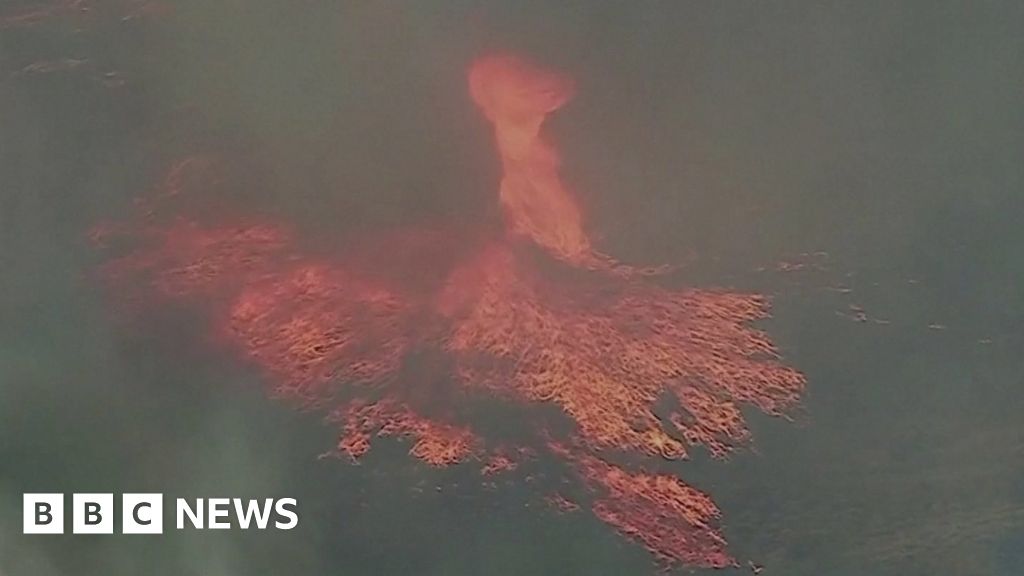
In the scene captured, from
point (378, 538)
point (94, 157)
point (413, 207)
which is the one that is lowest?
point (378, 538)

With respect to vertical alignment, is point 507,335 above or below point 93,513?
above

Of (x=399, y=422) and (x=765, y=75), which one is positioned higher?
(x=765, y=75)

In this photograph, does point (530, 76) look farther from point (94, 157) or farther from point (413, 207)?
point (94, 157)

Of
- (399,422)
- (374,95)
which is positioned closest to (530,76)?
(374,95)

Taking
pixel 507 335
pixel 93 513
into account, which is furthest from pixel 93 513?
pixel 507 335

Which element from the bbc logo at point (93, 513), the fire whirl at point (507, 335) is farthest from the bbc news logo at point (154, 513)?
the fire whirl at point (507, 335)

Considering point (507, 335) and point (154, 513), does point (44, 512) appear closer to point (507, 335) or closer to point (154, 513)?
point (154, 513)
